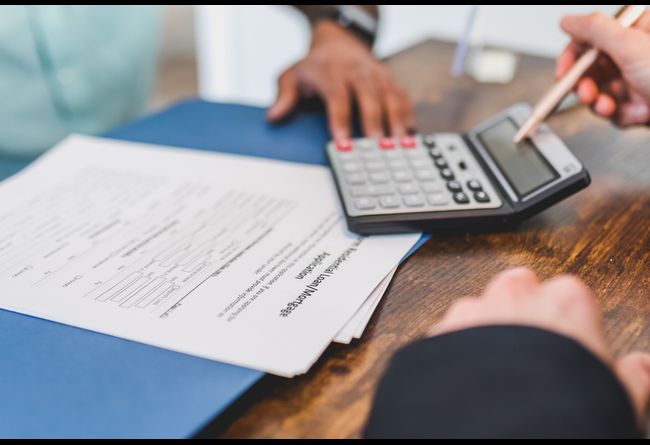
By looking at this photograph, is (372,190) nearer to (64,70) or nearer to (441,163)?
(441,163)

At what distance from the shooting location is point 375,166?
17.9 inches

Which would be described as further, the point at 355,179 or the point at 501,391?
the point at 355,179

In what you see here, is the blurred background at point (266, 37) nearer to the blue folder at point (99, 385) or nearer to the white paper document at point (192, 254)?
the white paper document at point (192, 254)

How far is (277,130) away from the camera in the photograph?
596 mm

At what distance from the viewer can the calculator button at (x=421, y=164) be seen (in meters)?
0.45

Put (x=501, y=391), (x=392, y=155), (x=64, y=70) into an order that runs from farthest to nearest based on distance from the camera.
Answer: (x=64, y=70) → (x=392, y=155) → (x=501, y=391)

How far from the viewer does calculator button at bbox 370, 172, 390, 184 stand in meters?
0.43

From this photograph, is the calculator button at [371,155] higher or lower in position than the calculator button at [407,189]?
higher

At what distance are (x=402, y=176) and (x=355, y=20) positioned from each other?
43 centimetres

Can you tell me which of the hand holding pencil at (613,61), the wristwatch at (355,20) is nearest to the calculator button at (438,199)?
the hand holding pencil at (613,61)

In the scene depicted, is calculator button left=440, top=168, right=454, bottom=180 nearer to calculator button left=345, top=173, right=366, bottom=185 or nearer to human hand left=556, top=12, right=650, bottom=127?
calculator button left=345, top=173, right=366, bottom=185

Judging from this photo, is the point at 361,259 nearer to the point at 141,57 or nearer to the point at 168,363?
the point at 168,363

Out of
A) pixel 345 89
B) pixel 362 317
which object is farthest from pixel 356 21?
pixel 362 317

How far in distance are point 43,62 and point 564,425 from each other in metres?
0.79
